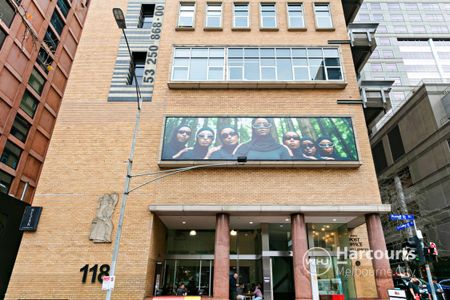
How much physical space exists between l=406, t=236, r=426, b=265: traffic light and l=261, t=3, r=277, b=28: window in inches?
709

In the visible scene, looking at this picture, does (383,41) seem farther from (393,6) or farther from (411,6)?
(411,6)

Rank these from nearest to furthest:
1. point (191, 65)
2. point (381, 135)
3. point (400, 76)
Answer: point (191, 65) < point (381, 135) < point (400, 76)

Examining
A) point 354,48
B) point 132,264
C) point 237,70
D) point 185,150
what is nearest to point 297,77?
point 237,70

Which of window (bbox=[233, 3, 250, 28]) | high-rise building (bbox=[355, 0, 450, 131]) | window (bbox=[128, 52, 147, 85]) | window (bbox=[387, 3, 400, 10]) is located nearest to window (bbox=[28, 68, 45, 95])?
window (bbox=[128, 52, 147, 85])

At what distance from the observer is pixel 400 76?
62.2 m

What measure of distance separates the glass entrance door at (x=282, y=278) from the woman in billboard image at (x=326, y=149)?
7.08 m

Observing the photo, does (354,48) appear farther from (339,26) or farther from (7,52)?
(7,52)

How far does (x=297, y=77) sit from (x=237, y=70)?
Answer: 4.38 meters

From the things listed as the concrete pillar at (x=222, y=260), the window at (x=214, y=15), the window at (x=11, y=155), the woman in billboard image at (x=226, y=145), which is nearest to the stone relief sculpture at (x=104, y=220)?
the concrete pillar at (x=222, y=260)

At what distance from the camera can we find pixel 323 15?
918 inches

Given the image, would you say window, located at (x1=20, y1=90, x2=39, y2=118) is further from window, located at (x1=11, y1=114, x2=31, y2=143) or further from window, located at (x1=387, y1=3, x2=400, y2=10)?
window, located at (x1=387, y1=3, x2=400, y2=10)

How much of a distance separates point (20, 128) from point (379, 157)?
151 feet

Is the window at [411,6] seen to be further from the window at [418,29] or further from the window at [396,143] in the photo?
the window at [396,143]

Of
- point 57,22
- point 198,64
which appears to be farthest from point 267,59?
point 57,22
